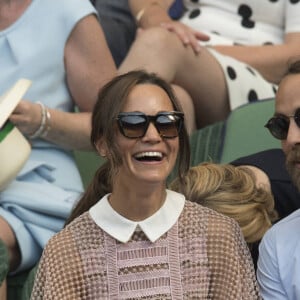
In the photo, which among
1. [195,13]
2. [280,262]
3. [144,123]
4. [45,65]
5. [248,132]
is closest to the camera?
[144,123]

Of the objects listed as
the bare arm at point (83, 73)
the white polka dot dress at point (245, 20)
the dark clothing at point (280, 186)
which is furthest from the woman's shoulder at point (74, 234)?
the white polka dot dress at point (245, 20)

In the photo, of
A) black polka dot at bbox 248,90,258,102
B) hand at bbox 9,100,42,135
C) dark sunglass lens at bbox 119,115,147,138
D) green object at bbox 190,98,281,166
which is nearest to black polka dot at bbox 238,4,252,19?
black polka dot at bbox 248,90,258,102

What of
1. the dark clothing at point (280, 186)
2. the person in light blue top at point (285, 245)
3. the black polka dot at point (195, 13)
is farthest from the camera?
the black polka dot at point (195, 13)

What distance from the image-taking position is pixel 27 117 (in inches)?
77.7

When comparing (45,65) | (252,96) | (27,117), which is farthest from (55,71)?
(252,96)

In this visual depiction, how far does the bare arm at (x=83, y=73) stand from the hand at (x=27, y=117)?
0.07 metres

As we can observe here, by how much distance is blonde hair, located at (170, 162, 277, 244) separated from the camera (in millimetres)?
1621

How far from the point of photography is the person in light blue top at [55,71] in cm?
205

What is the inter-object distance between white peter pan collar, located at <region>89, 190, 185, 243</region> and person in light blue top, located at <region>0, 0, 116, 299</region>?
56 cm

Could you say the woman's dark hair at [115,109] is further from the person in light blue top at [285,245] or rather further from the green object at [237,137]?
the green object at [237,137]

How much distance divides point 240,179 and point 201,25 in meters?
1.13

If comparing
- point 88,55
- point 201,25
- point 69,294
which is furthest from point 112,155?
point 201,25

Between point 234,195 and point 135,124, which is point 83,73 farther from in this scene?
point 135,124

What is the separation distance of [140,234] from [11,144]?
0.52m
